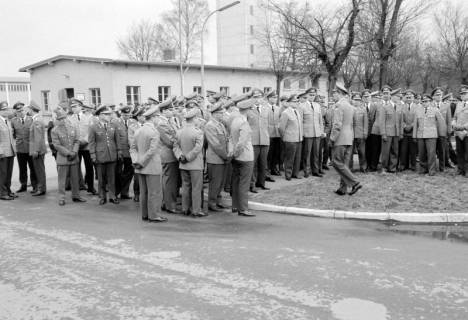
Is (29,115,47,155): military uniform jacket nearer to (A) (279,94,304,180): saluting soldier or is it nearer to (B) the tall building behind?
(A) (279,94,304,180): saluting soldier

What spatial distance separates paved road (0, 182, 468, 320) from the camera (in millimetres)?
4684

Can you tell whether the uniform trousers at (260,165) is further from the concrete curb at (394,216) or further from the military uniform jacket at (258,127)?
the concrete curb at (394,216)

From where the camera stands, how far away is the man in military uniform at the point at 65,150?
1033cm

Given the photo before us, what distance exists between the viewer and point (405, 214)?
328 inches

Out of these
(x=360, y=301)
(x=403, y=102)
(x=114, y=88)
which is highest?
(x=114, y=88)

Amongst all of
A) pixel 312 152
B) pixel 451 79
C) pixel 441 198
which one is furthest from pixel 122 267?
pixel 451 79

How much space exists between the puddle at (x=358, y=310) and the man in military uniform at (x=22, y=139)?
895 cm

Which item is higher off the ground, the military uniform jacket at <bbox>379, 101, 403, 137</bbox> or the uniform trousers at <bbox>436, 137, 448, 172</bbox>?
the military uniform jacket at <bbox>379, 101, 403, 137</bbox>

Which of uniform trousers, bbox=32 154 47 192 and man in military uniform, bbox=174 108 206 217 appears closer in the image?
man in military uniform, bbox=174 108 206 217

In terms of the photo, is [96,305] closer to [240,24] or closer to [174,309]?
[174,309]

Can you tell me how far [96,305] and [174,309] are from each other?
0.83m

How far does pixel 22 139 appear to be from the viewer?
443 inches

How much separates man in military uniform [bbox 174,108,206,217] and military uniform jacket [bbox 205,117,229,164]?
0.31m

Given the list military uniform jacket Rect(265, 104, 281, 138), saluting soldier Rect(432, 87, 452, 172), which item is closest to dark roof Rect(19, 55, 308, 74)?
military uniform jacket Rect(265, 104, 281, 138)
